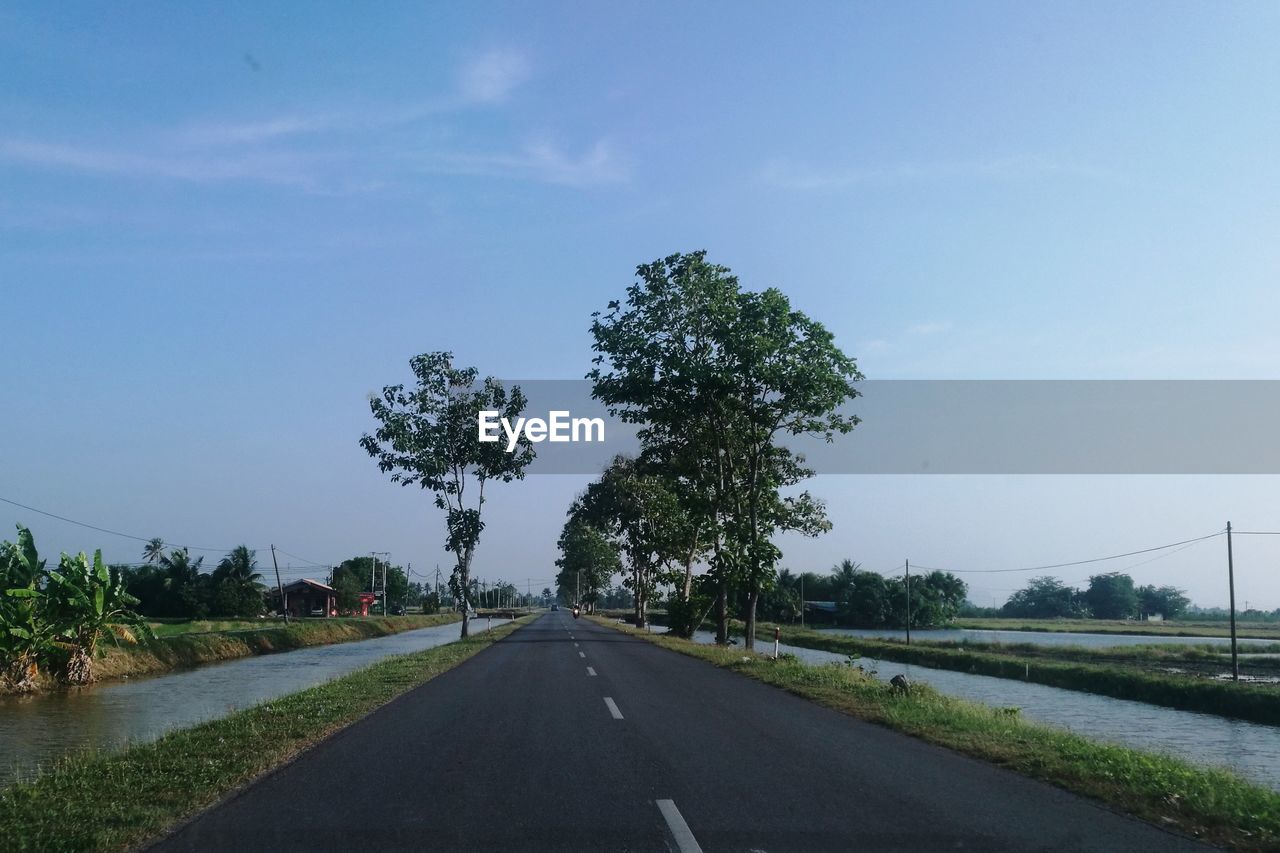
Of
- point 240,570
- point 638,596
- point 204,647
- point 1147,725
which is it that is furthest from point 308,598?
point 1147,725

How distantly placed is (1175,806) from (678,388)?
90.0ft

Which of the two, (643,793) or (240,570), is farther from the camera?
(240,570)

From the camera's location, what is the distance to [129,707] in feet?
67.1

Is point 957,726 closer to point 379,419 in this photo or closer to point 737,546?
point 737,546

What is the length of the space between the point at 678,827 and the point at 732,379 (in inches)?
1056

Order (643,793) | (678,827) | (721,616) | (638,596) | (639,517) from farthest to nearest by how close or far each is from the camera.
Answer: (638,596) < (639,517) < (721,616) < (643,793) < (678,827)

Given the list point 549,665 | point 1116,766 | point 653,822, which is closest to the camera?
point 653,822

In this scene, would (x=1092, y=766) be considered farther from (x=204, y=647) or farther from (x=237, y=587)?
(x=237, y=587)

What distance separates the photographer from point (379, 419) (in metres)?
41.7

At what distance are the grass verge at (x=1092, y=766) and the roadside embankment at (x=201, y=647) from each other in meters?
21.9

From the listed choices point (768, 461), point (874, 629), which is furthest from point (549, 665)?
point (874, 629)

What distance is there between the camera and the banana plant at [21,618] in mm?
23688

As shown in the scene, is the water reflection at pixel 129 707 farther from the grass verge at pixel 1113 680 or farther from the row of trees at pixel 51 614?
the grass verge at pixel 1113 680

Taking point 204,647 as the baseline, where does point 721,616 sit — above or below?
above
